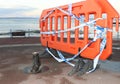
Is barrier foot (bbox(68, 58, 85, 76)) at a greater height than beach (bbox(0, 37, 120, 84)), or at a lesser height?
greater

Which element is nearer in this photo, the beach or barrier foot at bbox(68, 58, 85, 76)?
the beach

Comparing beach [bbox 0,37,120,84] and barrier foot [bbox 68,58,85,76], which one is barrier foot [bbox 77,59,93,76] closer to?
barrier foot [bbox 68,58,85,76]

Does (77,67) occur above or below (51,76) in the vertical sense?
above

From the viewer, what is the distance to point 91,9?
31.6 feet

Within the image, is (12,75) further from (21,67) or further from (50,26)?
(50,26)

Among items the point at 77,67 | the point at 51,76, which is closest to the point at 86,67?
the point at 77,67

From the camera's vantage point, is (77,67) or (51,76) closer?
(51,76)

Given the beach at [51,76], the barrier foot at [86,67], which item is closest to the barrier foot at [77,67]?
the barrier foot at [86,67]

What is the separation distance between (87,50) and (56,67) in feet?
6.59

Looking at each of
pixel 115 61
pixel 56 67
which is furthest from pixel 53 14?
pixel 115 61

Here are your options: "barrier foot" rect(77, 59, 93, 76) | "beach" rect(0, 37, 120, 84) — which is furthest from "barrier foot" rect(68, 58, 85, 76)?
"beach" rect(0, 37, 120, 84)

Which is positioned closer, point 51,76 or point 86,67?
point 51,76

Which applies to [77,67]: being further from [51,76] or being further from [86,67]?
[51,76]

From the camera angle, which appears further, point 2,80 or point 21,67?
point 21,67
